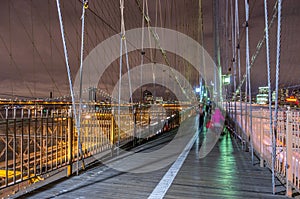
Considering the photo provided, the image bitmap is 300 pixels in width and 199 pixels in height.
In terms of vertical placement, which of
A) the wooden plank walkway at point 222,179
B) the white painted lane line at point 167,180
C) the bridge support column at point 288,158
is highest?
the bridge support column at point 288,158

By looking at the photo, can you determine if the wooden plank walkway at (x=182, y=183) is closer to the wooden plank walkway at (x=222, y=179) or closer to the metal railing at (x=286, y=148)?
the wooden plank walkway at (x=222, y=179)

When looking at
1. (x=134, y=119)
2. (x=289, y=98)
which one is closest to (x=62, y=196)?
(x=134, y=119)

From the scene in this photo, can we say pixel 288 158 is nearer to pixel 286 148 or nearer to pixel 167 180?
pixel 286 148

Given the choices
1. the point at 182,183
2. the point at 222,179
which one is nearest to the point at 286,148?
the point at 222,179

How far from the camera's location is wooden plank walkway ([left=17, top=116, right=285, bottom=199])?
314 cm

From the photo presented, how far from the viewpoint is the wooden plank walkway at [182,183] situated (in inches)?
124

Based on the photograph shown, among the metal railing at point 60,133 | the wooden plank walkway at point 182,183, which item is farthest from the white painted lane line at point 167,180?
the metal railing at point 60,133

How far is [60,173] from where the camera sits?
13.0ft

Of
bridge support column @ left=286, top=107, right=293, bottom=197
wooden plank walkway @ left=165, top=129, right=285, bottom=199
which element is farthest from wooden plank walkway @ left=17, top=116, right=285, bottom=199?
bridge support column @ left=286, top=107, right=293, bottom=197

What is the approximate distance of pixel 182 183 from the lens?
355 cm

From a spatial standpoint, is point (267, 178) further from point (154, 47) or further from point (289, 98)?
point (154, 47)

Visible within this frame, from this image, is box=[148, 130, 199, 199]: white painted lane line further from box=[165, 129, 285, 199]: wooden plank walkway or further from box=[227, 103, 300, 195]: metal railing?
box=[227, 103, 300, 195]: metal railing

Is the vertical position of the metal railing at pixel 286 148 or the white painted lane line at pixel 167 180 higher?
the metal railing at pixel 286 148

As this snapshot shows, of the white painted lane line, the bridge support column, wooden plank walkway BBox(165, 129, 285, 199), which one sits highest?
the bridge support column
